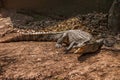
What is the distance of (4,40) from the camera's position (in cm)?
921

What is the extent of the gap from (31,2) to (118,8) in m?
3.54

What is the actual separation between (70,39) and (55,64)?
1538mm

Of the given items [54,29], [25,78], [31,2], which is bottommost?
[25,78]

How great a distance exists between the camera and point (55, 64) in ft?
22.7

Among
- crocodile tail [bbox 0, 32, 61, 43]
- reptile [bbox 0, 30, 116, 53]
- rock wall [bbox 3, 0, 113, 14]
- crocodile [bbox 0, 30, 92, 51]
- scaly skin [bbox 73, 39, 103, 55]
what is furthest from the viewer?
rock wall [bbox 3, 0, 113, 14]

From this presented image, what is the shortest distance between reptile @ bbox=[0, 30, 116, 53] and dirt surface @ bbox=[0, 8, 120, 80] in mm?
184

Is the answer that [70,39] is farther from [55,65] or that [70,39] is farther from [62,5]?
[62,5]

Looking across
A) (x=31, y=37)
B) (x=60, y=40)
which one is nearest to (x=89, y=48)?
(x=60, y=40)

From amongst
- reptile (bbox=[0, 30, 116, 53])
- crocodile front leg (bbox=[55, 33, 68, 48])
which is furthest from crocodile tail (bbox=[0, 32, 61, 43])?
crocodile front leg (bbox=[55, 33, 68, 48])

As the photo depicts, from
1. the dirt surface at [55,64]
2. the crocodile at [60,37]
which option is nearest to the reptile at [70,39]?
the crocodile at [60,37]

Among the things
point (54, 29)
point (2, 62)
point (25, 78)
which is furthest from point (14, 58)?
point (54, 29)

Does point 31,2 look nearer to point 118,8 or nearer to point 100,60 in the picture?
point 118,8

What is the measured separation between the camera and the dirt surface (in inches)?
251

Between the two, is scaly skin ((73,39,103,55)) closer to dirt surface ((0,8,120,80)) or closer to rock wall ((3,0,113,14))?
dirt surface ((0,8,120,80))
